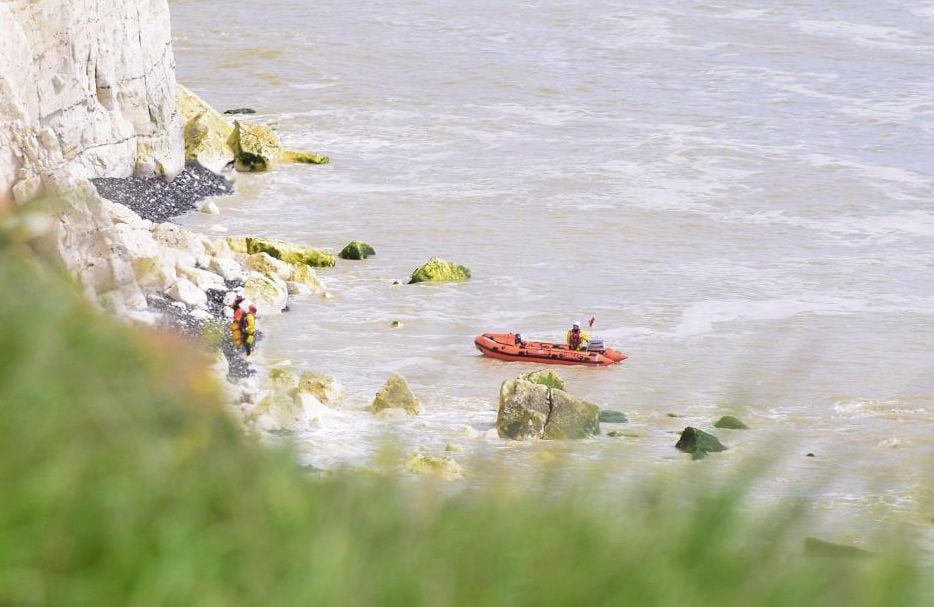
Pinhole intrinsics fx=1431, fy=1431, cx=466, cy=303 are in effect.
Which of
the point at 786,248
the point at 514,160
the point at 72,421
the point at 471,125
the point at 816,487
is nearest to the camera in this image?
the point at 72,421

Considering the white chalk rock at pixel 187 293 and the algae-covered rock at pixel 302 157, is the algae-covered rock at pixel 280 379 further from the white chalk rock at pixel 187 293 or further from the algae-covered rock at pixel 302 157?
the algae-covered rock at pixel 302 157

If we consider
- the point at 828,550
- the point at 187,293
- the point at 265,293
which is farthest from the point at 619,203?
the point at 828,550

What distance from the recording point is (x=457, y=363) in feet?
76.2

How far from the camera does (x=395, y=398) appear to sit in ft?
62.9

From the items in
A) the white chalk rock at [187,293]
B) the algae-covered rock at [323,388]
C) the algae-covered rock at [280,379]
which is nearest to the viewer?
the algae-covered rock at [280,379]

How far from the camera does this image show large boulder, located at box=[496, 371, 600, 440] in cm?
1769

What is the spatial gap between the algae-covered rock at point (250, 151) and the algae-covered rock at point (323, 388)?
1768 cm

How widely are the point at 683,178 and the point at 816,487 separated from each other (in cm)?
3600

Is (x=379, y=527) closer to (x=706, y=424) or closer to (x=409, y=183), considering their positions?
(x=706, y=424)

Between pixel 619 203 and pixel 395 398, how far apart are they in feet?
56.9

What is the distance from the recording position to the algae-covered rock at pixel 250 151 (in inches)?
1446

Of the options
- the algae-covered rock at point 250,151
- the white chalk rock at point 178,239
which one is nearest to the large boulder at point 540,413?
the white chalk rock at point 178,239

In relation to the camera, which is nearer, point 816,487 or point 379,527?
point 379,527

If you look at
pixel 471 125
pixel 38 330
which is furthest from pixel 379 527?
pixel 471 125
